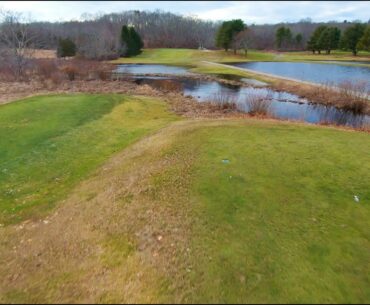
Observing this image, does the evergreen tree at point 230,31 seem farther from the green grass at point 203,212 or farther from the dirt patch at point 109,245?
the dirt patch at point 109,245

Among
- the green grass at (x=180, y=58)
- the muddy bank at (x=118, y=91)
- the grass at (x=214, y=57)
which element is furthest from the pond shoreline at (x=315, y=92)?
the green grass at (x=180, y=58)

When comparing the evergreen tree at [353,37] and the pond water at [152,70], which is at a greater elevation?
the evergreen tree at [353,37]

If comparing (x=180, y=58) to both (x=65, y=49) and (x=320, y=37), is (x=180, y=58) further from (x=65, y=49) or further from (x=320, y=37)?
(x=320, y=37)

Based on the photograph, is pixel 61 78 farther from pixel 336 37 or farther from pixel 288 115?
pixel 336 37

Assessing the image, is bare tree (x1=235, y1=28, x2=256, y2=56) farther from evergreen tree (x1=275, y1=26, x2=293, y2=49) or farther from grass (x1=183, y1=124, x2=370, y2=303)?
grass (x1=183, y1=124, x2=370, y2=303)

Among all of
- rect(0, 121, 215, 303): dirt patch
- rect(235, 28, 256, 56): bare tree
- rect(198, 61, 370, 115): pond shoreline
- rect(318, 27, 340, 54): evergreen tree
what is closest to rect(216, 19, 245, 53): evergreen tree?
rect(235, 28, 256, 56): bare tree
